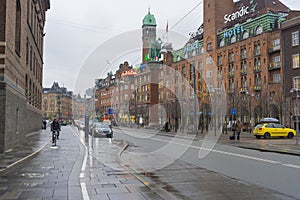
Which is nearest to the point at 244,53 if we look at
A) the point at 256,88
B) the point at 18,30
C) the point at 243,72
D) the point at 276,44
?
the point at 243,72

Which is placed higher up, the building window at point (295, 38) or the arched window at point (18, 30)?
the building window at point (295, 38)

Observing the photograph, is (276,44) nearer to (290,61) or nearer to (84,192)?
(290,61)

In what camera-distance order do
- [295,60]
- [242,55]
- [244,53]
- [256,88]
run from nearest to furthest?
1. [295,60]
2. [256,88]
3. [244,53]
4. [242,55]

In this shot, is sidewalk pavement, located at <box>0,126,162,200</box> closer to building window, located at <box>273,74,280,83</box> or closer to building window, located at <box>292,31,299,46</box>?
building window, located at <box>292,31,299,46</box>

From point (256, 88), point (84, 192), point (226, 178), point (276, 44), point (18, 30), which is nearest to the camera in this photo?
point (84, 192)

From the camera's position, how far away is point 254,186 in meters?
9.23

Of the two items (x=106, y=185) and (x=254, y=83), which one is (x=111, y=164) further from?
(x=254, y=83)

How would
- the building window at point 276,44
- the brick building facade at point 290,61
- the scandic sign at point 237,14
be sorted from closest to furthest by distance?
the brick building facade at point 290,61, the building window at point 276,44, the scandic sign at point 237,14

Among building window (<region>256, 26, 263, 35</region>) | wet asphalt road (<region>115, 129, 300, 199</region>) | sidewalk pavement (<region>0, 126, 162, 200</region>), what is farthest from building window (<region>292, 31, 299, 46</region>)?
sidewalk pavement (<region>0, 126, 162, 200</region>)

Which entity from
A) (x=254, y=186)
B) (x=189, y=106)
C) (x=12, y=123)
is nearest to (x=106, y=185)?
(x=254, y=186)

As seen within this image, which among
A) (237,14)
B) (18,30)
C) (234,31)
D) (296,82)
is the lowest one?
(296,82)

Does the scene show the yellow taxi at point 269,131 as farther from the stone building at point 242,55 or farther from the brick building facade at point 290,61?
the brick building facade at point 290,61

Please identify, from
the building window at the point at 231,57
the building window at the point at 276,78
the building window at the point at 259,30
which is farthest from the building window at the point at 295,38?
the building window at the point at 231,57

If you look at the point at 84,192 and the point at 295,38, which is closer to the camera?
the point at 84,192
